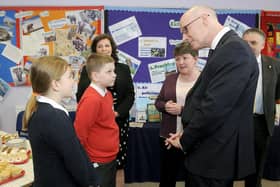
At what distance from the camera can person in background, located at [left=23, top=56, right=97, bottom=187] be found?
1.41 metres

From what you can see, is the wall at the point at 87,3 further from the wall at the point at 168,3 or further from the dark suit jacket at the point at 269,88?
the dark suit jacket at the point at 269,88

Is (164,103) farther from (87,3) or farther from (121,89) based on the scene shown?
(87,3)

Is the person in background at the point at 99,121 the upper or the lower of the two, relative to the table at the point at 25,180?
upper

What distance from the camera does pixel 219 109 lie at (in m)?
1.51

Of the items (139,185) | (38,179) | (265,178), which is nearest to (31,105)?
(38,179)

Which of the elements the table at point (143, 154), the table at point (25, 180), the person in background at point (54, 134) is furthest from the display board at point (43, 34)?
the person in background at point (54, 134)

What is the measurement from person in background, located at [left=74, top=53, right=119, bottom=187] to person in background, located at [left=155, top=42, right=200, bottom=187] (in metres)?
0.49

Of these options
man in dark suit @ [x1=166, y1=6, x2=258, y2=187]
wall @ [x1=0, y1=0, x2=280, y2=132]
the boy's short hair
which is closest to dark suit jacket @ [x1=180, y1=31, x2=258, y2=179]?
man in dark suit @ [x1=166, y1=6, x2=258, y2=187]

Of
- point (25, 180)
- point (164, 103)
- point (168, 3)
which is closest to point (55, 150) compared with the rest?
point (25, 180)

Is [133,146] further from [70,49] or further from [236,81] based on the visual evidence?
[236,81]

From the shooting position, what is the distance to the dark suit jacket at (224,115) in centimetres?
150

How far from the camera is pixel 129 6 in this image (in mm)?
3379

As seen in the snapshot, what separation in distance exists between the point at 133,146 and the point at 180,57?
48.5 inches

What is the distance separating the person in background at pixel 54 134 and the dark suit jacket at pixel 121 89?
90cm
